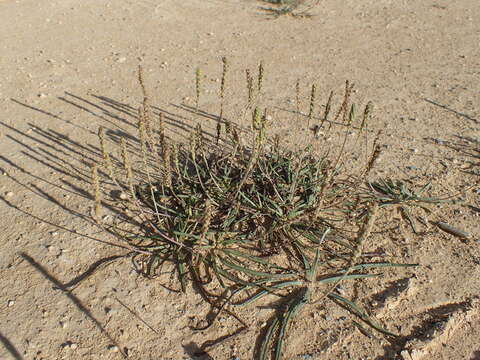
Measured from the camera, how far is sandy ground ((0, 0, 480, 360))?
2.13 m

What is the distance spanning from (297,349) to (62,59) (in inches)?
172

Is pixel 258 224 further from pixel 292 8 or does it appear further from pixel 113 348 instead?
pixel 292 8

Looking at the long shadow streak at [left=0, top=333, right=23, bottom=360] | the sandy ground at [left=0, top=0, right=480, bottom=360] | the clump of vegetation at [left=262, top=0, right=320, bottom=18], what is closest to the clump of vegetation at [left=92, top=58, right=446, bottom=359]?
the sandy ground at [left=0, top=0, right=480, bottom=360]

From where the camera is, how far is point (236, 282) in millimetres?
2318

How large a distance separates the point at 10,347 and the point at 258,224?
4.71 ft

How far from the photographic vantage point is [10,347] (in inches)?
80.3

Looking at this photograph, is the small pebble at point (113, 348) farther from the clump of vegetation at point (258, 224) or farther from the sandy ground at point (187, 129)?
the clump of vegetation at point (258, 224)

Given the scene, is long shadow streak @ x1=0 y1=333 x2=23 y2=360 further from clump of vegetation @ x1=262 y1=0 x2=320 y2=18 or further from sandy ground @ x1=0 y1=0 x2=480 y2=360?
clump of vegetation @ x1=262 y1=0 x2=320 y2=18

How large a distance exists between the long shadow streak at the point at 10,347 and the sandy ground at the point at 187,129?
0.01 metres

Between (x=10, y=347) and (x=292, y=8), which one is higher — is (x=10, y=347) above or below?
below

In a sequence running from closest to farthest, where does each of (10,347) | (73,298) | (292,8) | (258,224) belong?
(10,347) < (73,298) < (258,224) < (292,8)

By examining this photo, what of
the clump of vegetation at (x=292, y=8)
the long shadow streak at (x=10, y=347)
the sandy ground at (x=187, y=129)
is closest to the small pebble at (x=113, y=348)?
the sandy ground at (x=187, y=129)

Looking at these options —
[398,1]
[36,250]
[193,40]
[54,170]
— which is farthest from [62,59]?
[398,1]

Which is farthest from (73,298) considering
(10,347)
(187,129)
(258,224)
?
(187,129)
